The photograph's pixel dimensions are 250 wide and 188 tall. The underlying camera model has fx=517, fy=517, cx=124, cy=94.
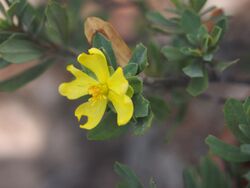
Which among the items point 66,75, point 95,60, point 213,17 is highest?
point 95,60

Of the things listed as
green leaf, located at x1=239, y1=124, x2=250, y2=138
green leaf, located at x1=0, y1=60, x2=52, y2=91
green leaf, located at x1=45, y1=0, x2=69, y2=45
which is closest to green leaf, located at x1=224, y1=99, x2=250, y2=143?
green leaf, located at x1=239, y1=124, x2=250, y2=138

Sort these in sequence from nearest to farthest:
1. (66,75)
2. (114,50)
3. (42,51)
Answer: (114,50) < (42,51) < (66,75)

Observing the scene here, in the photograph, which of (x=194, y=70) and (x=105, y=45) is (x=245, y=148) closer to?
(x=194, y=70)

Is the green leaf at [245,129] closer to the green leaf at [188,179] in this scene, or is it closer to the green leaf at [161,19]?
the green leaf at [188,179]

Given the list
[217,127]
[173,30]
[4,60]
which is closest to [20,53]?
[4,60]

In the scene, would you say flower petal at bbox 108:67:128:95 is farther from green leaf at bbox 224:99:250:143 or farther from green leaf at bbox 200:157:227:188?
green leaf at bbox 200:157:227:188

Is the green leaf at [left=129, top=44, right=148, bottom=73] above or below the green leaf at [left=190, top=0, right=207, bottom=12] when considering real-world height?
above

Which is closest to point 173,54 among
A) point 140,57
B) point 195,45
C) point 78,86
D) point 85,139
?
point 195,45

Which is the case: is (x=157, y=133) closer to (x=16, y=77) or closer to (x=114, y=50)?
(x=16, y=77)
